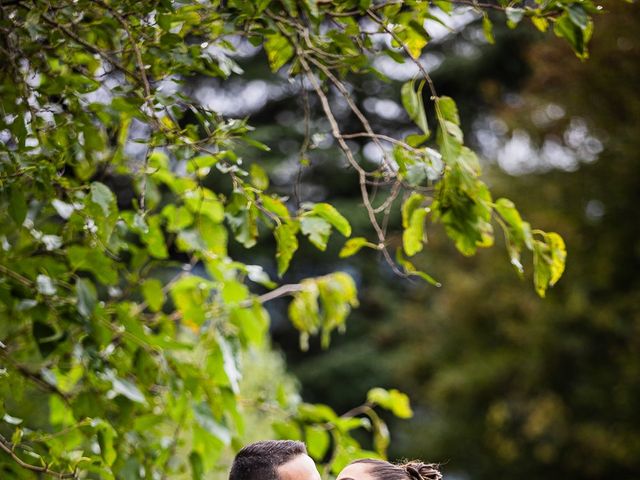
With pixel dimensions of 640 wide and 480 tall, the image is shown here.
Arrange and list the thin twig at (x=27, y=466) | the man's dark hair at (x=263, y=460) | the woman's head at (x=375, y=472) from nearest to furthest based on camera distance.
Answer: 1. the man's dark hair at (x=263, y=460)
2. the woman's head at (x=375, y=472)
3. the thin twig at (x=27, y=466)

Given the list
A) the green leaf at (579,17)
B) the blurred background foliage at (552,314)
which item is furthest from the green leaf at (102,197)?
the blurred background foliage at (552,314)

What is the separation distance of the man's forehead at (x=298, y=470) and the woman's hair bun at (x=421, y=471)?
0.90ft

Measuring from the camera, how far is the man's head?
5.73ft

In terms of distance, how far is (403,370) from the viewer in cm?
1518

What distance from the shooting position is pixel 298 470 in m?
1.76

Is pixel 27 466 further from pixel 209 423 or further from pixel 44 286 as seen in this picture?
pixel 209 423

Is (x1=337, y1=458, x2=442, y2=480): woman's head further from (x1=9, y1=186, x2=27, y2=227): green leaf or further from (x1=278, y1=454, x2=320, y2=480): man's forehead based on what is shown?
(x1=9, y1=186, x2=27, y2=227): green leaf

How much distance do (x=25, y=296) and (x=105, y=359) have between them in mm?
361

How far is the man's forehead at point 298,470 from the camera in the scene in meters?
1.75

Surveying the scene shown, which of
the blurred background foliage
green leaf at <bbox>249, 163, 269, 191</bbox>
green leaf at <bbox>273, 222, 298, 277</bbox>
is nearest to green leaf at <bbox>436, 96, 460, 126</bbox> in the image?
green leaf at <bbox>273, 222, 298, 277</bbox>

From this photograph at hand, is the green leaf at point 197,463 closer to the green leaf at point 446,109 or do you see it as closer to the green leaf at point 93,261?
the green leaf at point 93,261

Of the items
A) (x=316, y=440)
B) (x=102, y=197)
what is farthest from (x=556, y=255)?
(x=316, y=440)

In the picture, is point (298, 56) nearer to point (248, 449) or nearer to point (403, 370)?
point (248, 449)

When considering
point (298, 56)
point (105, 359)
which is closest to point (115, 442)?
point (105, 359)
